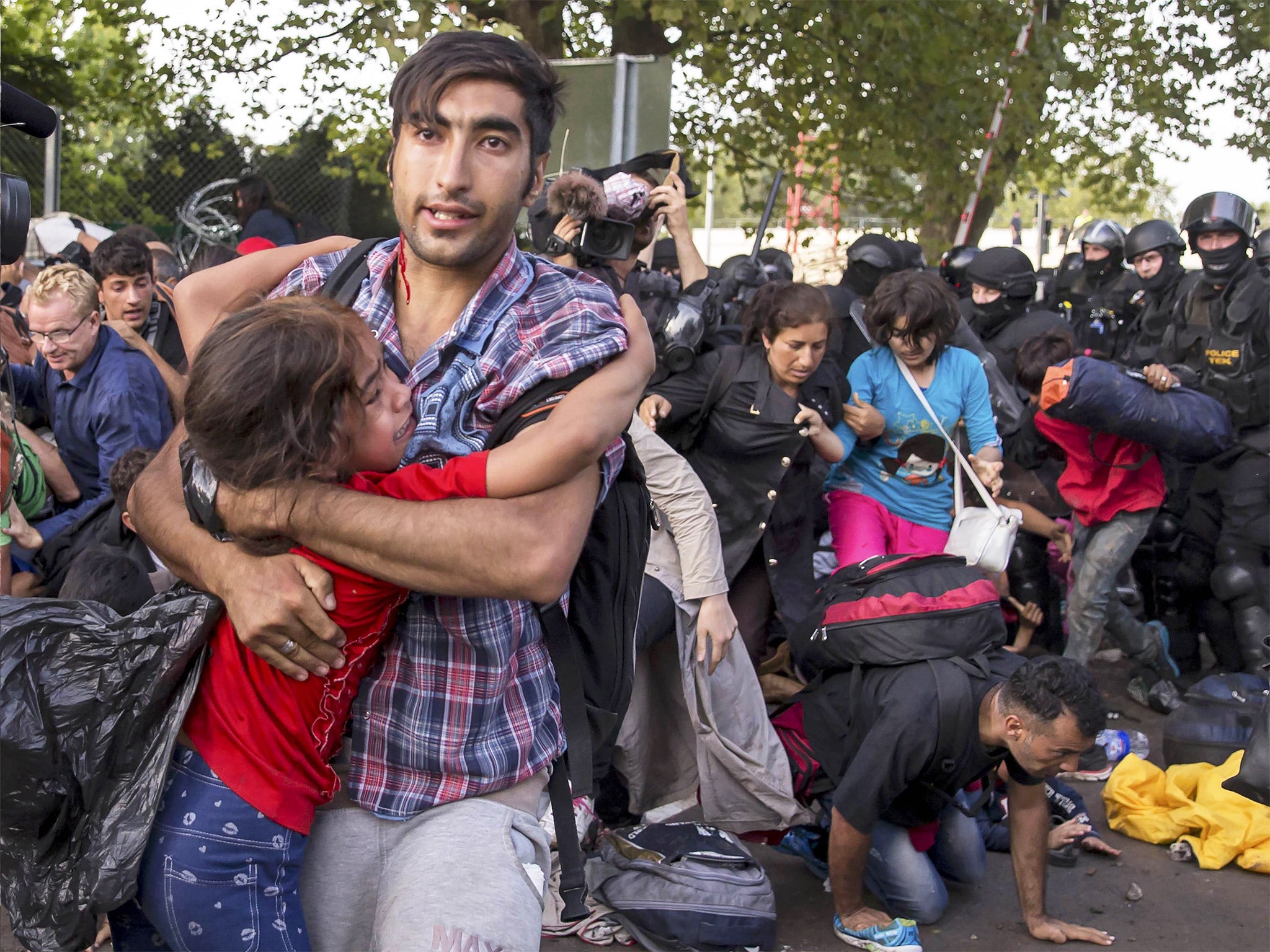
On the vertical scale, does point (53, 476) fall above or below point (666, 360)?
below

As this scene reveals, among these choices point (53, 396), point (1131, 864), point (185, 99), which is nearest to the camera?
point (1131, 864)

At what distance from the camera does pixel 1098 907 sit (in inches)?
172

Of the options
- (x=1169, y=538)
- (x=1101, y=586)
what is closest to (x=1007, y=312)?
(x=1169, y=538)

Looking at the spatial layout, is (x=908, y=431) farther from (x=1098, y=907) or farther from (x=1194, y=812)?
(x=1098, y=907)

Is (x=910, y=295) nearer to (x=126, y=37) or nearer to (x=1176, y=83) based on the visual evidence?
(x=126, y=37)

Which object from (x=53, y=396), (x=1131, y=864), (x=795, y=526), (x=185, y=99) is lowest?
(x=1131, y=864)

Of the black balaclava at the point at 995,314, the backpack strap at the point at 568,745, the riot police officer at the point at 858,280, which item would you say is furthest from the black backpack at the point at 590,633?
the black balaclava at the point at 995,314

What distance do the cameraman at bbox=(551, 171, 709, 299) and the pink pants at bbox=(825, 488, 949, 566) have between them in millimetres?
1165

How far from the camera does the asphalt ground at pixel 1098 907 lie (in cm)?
413

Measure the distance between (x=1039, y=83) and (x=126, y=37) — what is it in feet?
21.5

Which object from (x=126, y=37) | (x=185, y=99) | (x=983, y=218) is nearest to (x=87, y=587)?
(x=126, y=37)

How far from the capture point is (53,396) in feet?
17.0

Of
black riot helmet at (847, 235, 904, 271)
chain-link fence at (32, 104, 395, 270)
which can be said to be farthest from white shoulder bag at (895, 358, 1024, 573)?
chain-link fence at (32, 104, 395, 270)

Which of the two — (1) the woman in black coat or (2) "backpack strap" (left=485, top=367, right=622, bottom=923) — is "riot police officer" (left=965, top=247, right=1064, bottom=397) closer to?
(1) the woman in black coat
